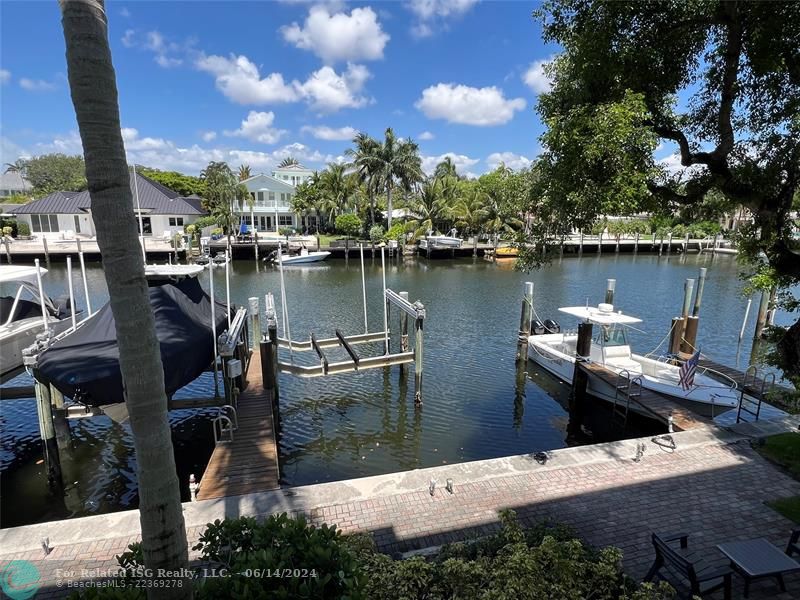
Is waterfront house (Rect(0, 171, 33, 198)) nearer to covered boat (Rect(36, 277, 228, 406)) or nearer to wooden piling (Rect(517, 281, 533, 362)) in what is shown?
covered boat (Rect(36, 277, 228, 406))

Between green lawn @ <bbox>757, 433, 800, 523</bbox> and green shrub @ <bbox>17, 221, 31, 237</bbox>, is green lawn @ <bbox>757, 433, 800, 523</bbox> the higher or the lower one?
the lower one

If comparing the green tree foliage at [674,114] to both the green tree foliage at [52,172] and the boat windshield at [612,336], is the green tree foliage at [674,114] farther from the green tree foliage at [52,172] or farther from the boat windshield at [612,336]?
the green tree foliage at [52,172]

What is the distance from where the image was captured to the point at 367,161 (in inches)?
1964

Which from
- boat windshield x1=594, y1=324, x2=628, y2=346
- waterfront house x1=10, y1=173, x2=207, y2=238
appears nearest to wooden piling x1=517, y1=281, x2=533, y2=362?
boat windshield x1=594, y1=324, x2=628, y2=346

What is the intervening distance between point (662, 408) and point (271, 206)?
58.6 meters

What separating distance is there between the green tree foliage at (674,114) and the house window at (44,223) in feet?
200

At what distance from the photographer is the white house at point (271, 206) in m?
61.0

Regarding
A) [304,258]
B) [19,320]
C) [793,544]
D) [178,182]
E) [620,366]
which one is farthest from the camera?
[178,182]

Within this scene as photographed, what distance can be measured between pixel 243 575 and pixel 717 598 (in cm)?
587

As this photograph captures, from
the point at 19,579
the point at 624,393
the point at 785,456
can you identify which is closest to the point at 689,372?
the point at 624,393

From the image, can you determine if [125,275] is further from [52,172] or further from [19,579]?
[52,172]

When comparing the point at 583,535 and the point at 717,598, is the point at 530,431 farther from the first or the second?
the point at 717,598

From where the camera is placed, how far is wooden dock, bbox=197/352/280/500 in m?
8.13

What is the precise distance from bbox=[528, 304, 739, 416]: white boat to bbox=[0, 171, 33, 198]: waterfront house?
11205 cm
